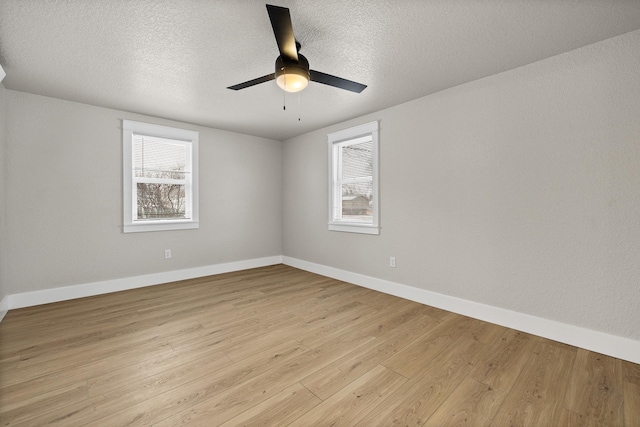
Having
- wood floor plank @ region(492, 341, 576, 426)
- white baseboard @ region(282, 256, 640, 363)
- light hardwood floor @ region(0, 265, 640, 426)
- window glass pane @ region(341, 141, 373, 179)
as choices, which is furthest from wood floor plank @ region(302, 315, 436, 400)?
window glass pane @ region(341, 141, 373, 179)

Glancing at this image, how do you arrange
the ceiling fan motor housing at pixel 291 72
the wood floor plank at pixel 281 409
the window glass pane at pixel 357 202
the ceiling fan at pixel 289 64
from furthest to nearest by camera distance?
the window glass pane at pixel 357 202
the ceiling fan motor housing at pixel 291 72
the ceiling fan at pixel 289 64
the wood floor plank at pixel 281 409

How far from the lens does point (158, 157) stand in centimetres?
420

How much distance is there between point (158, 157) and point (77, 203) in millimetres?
1182

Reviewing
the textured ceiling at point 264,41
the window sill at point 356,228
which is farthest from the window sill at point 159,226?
the window sill at point 356,228

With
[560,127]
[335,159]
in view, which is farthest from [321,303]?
[560,127]

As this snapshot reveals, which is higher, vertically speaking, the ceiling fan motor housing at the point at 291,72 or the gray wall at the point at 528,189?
the ceiling fan motor housing at the point at 291,72

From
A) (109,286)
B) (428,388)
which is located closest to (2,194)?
(109,286)

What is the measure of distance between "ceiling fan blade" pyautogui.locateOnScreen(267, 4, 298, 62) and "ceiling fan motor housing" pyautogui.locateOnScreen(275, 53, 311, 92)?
4cm

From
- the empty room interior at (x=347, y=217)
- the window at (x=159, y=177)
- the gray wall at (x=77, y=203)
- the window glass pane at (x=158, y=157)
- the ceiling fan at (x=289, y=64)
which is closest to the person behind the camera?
the ceiling fan at (x=289, y=64)

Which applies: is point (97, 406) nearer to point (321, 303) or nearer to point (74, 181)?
point (321, 303)

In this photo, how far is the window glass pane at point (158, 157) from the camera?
4.00 m

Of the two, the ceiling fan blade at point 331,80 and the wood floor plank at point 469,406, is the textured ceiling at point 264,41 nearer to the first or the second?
the ceiling fan blade at point 331,80

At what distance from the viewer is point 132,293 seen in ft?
12.1

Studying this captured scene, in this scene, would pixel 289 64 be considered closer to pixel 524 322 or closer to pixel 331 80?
pixel 331 80
